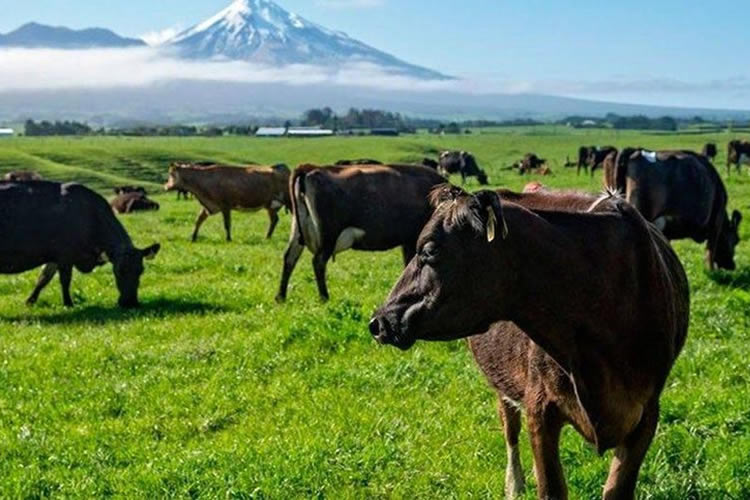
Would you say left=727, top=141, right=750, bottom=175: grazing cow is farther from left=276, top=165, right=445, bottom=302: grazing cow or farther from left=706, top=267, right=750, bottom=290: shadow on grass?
left=276, top=165, right=445, bottom=302: grazing cow

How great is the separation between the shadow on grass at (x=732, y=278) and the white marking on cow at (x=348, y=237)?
19.7 feet

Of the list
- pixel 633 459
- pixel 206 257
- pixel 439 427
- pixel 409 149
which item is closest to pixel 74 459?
pixel 439 427

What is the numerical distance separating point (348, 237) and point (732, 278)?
6.52 m

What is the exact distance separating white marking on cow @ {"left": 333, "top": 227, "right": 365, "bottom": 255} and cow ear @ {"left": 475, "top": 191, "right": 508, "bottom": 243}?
11093mm

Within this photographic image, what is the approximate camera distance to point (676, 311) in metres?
5.18

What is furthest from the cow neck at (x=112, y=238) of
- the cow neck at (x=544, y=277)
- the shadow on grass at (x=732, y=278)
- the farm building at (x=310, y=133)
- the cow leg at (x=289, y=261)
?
the farm building at (x=310, y=133)

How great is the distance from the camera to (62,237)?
51.4 feet

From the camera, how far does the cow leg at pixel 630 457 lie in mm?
5055

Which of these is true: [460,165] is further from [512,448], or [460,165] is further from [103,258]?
[512,448]

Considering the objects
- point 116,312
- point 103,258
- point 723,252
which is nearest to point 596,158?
point 723,252

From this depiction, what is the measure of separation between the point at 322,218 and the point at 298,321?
395cm

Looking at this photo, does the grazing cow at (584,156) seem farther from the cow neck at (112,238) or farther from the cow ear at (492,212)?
the cow ear at (492,212)

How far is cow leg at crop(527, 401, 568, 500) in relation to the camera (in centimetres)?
511

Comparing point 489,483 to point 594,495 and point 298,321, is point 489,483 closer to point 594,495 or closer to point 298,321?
point 594,495
